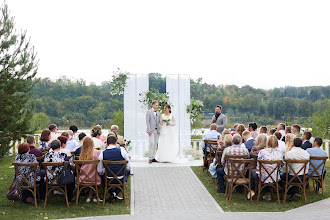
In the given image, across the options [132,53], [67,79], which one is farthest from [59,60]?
[132,53]

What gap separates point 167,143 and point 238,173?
15.3ft

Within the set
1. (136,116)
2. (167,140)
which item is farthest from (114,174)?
(136,116)

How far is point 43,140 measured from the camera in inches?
336

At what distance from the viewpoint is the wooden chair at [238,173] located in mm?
7196

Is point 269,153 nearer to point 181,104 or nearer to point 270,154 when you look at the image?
point 270,154

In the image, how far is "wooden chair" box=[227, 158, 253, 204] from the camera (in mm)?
7196

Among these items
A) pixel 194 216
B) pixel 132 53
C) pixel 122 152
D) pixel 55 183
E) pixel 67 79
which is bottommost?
pixel 194 216

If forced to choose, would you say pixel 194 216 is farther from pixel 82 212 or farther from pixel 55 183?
pixel 55 183

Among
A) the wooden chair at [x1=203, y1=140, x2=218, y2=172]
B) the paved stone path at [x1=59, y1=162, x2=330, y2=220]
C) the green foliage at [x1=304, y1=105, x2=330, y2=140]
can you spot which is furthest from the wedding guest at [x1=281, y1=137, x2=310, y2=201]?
the green foliage at [x1=304, y1=105, x2=330, y2=140]

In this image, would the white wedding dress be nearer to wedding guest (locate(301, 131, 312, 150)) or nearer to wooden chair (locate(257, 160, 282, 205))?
wedding guest (locate(301, 131, 312, 150))

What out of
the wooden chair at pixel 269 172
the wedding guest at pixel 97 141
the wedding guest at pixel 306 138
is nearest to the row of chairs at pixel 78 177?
the wedding guest at pixel 97 141

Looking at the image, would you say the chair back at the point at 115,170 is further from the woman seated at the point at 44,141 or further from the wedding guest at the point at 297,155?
the wedding guest at the point at 297,155

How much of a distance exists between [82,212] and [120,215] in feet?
2.12

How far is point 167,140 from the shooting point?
38.9ft
